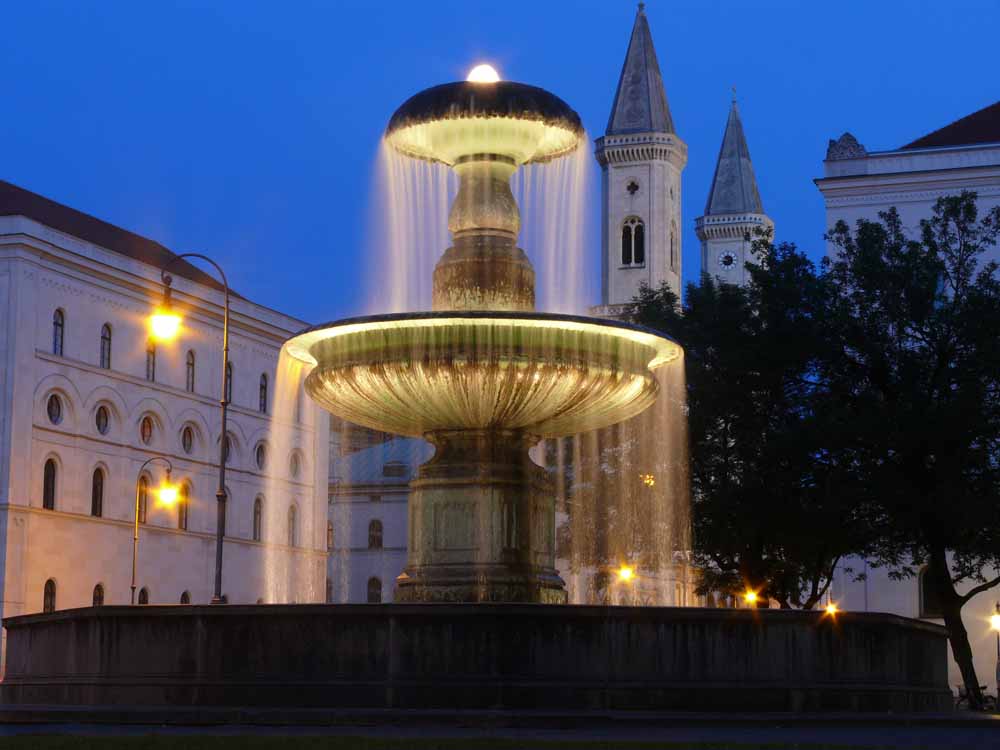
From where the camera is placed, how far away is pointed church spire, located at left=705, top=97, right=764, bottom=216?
140875 millimetres

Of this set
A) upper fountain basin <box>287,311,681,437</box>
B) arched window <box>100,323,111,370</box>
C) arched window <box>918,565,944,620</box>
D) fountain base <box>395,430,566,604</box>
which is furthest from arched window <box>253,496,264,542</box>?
fountain base <box>395,430,566,604</box>

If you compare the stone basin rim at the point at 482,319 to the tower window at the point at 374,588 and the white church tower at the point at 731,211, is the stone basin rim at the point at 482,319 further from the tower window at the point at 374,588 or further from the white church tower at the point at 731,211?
the white church tower at the point at 731,211

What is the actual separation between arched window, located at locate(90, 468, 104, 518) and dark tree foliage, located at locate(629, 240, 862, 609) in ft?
93.2

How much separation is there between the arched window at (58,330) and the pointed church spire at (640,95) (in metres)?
65.8

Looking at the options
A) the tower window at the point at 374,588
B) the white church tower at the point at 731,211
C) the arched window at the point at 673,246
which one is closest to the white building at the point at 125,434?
the tower window at the point at 374,588

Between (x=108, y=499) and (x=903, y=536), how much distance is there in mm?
33496

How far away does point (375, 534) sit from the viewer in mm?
85312

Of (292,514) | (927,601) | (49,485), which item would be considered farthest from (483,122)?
(292,514)

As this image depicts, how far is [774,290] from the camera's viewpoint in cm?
3200

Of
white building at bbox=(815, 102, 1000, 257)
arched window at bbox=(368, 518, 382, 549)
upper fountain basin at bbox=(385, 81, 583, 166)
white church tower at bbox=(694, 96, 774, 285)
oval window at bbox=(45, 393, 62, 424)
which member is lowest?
upper fountain basin at bbox=(385, 81, 583, 166)

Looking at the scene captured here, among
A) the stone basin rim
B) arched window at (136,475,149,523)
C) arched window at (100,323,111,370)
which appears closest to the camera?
the stone basin rim

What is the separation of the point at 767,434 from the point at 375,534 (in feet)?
183

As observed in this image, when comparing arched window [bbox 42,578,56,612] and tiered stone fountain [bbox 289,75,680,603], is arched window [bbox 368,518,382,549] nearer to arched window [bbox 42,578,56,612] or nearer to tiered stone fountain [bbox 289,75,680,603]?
arched window [bbox 42,578,56,612]

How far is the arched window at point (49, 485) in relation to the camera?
54812mm
